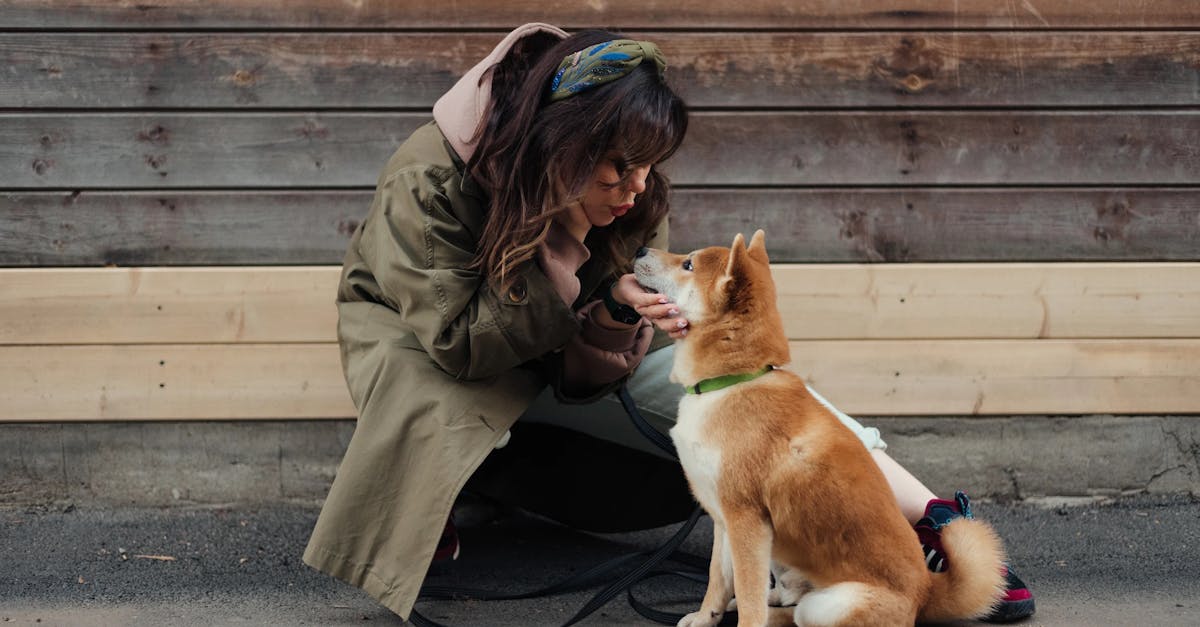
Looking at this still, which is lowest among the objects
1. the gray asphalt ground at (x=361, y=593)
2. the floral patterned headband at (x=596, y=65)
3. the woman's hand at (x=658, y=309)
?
the gray asphalt ground at (x=361, y=593)

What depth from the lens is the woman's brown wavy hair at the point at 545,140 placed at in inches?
103

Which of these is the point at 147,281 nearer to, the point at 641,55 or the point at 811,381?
the point at 641,55

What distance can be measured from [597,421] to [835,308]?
1.03 m

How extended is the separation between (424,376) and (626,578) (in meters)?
0.73

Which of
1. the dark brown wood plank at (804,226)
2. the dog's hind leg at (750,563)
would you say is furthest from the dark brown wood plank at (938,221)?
the dog's hind leg at (750,563)

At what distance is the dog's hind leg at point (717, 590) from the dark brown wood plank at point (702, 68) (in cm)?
162

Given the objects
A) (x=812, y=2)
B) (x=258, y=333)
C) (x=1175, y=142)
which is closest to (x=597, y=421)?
(x=258, y=333)

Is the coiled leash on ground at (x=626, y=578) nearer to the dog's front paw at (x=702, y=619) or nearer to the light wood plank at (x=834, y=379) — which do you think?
the dog's front paw at (x=702, y=619)

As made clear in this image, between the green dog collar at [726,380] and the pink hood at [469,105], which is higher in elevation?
the pink hood at [469,105]

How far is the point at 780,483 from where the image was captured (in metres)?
2.45

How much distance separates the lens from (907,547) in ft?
8.07

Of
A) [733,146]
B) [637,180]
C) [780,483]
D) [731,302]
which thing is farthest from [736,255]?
[733,146]

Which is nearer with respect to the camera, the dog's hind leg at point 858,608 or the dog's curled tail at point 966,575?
the dog's hind leg at point 858,608

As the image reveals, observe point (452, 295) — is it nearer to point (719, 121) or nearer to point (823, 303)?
point (719, 121)
